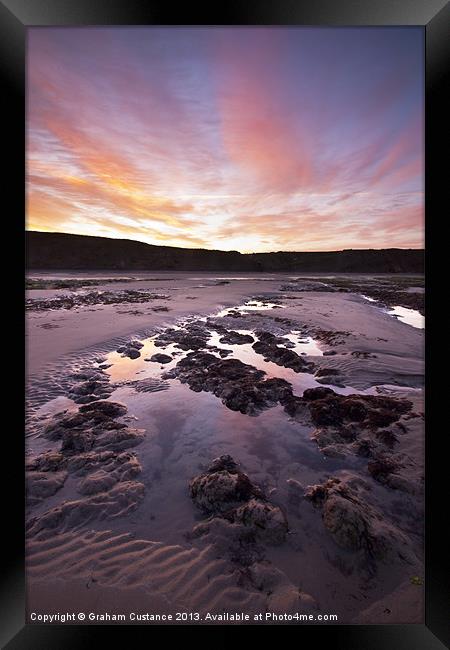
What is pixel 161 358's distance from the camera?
6.70 meters

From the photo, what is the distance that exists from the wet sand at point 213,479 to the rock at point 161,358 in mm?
147

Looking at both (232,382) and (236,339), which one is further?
(236,339)

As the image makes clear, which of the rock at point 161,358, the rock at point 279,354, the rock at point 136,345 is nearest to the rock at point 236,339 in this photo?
the rock at point 279,354

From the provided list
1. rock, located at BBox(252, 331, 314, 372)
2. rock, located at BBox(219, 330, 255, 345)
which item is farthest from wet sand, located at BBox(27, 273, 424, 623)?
rock, located at BBox(219, 330, 255, 345)

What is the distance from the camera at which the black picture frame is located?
2.01 m

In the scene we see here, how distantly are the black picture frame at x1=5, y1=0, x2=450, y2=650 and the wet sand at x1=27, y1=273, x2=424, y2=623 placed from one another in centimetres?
23

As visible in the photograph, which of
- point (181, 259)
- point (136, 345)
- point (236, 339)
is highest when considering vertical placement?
point (181, 259)

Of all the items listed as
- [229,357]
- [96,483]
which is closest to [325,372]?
[229,357]

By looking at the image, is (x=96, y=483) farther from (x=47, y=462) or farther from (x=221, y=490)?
(x=221, y=490)

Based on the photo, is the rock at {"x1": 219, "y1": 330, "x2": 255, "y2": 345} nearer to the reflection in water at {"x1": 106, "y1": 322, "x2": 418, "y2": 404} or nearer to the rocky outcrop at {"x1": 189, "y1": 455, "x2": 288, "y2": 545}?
the reflection in water at {"x1": 106, "y1": 322, "x2": 418, "y2": 404}

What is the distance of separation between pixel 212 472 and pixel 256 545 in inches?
37.6

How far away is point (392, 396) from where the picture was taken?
16.2 ft

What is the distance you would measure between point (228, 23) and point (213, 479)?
4019 mm
